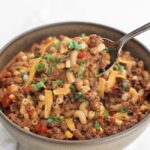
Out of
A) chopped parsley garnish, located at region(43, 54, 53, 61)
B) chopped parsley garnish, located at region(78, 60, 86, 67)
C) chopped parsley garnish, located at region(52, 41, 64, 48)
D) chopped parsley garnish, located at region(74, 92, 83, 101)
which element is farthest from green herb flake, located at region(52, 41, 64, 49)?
chopped parsley garnish, located at region(74, 92, 83, 101)

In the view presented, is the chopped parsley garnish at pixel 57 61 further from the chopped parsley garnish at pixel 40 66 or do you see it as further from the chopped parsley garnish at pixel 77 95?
the chopped parsley garnish at pixel 77 95

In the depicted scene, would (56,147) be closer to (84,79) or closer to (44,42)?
(84,79)

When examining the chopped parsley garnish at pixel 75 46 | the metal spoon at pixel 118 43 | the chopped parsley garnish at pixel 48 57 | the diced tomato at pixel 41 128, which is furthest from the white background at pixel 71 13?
the diced tomato at pixel 41 128

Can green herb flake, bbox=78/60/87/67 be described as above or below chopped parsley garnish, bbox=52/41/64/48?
below

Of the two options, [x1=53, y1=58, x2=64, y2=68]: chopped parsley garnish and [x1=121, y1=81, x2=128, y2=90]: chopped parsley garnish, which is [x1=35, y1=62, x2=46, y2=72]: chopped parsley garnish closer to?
[x1=53, y1=58, x2=64, y2=68]: chopped parsley garnish

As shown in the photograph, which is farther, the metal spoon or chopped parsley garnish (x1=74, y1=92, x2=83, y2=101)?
the metal spoon

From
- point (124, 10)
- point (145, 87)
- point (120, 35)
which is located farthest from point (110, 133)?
point (124, 10)

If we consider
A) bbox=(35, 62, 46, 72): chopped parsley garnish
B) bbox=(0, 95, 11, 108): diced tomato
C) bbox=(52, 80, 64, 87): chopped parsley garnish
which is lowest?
bbox=(0, 95, 11, 108): diced tomato

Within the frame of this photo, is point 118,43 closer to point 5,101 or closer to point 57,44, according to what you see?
point 57,44
